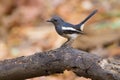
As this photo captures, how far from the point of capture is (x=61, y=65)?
12.7 ft

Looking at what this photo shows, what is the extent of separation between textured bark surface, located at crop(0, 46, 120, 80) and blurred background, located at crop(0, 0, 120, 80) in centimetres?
207

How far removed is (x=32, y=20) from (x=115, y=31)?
1647 mm

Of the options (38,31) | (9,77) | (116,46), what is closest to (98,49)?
(116,46)

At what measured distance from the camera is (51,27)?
793 centimetres

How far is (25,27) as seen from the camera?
8.14 m

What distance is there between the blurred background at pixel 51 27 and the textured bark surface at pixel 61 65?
207 cm

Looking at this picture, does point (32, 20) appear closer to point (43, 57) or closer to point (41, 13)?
point (41, 13)

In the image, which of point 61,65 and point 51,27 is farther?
point 51,27

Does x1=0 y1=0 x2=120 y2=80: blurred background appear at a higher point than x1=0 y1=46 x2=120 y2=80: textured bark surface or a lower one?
higher

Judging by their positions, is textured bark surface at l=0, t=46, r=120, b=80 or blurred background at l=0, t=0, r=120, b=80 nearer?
textured bark surface at l=0, t=46, r=120, b=80

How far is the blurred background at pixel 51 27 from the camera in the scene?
700cm

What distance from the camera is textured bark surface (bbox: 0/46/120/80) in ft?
12.4

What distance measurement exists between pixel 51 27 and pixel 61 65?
160 inches

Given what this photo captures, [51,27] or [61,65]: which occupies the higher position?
[51,27]
